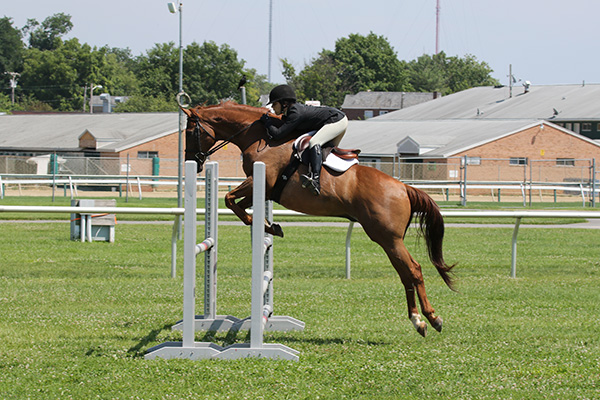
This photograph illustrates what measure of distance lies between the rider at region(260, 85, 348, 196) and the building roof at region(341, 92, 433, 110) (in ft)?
313

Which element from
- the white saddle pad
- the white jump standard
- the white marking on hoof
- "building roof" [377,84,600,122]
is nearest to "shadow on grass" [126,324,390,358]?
the white marking on hoof

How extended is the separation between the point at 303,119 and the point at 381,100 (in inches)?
3839

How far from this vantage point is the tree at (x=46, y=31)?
470ft

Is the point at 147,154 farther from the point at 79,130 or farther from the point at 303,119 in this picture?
the point at 303,119

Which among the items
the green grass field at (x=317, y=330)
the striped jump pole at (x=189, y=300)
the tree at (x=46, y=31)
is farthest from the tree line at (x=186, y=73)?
the striped jump pole at (x=189, y=300)

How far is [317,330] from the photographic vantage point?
8.43 metres

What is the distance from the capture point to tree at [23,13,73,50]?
143 m

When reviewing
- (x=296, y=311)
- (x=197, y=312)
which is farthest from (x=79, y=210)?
(x=296, y=311)

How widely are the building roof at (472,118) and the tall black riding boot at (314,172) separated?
141 ft

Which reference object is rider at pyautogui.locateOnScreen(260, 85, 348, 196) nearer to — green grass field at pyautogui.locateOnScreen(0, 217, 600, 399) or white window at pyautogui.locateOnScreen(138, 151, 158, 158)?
green grass field at pyautogui.locateOnScreen(0, 217, 600, 399)

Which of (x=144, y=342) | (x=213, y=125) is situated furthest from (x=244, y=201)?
(x=144, y=342)

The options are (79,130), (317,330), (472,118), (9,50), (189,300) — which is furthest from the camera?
(9,50)

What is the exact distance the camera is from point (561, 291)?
11.5 metres

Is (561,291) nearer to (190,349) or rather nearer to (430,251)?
(430,251)
